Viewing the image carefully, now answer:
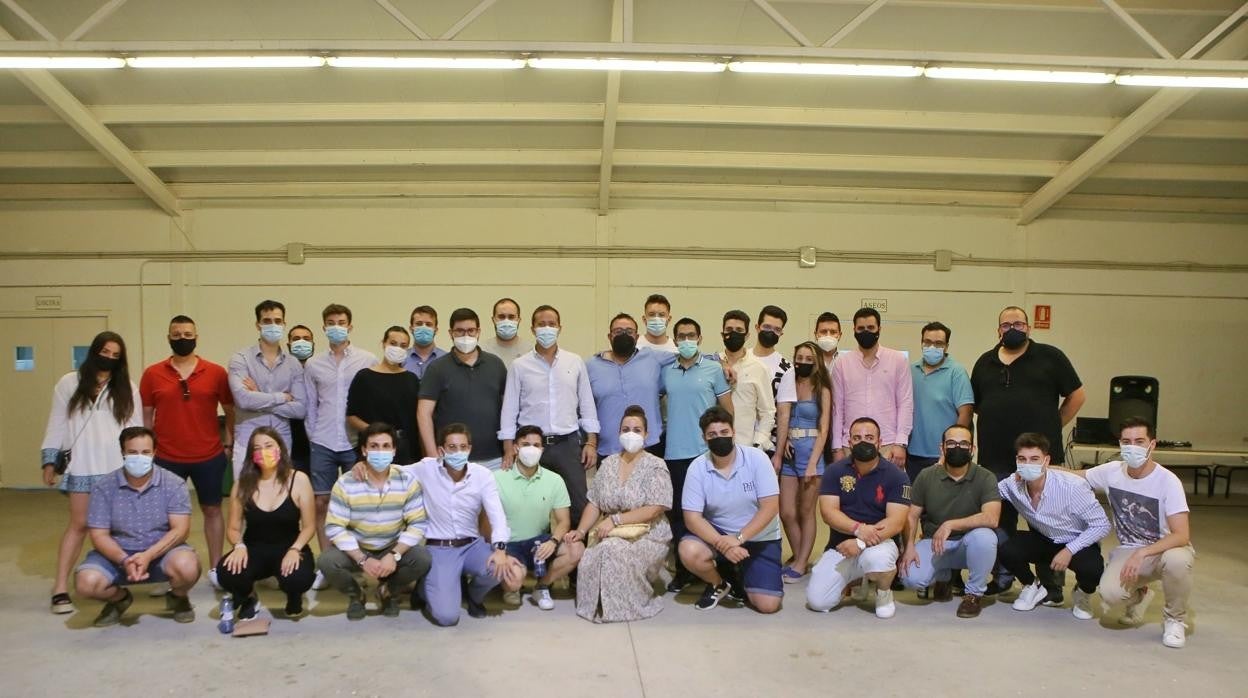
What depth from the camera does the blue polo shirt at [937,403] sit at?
456cm

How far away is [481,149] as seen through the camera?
7.37m

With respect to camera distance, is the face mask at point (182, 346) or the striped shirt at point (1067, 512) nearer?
the striped shirt at point (1067, 512)

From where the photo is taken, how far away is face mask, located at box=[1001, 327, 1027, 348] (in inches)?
175

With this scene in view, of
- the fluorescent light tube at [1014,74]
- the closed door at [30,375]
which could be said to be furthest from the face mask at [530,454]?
the closed door at [30,375]

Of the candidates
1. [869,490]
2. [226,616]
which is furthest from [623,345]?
[226,616]

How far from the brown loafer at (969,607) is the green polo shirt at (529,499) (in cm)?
55

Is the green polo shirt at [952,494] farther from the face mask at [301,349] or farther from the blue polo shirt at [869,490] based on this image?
the face mask at [301,349]

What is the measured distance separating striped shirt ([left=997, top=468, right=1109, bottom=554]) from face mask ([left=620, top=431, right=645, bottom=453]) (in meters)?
1.96

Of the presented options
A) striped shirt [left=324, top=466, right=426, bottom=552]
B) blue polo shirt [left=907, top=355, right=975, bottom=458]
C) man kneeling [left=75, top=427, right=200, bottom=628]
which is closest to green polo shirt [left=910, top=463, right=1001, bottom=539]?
blue polo shirt [left=907, top=355, right=975, bottom=458]

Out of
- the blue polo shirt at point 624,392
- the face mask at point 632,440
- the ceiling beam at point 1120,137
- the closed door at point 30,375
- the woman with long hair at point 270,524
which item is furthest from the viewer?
the closed door at point 30,375

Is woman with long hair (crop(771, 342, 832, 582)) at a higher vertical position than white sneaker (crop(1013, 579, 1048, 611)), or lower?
higher

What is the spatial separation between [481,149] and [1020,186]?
17.5 ft

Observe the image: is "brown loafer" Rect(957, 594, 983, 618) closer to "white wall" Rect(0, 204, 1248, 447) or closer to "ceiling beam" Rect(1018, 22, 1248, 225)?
"white wall" Rect(0, 204, 1248, 447)

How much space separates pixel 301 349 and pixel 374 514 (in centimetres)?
140
